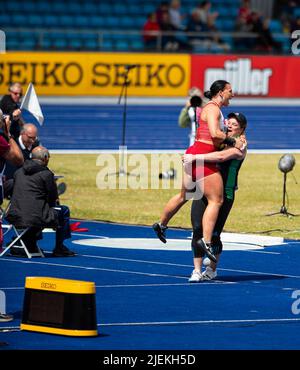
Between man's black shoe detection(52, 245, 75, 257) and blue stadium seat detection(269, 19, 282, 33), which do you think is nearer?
man's black shoe detection(52, 245, 75, 257)

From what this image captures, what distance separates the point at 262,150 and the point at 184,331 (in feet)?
56.8

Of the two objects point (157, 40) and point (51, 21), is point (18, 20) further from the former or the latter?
point (157, 40)

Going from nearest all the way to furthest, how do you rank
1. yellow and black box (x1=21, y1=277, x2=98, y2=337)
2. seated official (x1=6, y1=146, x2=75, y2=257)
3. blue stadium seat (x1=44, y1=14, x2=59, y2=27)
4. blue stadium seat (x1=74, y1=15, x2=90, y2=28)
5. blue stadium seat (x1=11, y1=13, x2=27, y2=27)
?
yellow and black box (x1=21, y1=277, x2=98, y2=337) → seated official (x1=6, y1=146, x2=75, y2=257) → blue stadium seat (x1=11, y1=13, x2=27, y2=27) → blue stadium seat (x1=44, y1=14, x2=59, y2=27) → blue stadium seat (x1=74, y1=15, x2=90, y2=28)

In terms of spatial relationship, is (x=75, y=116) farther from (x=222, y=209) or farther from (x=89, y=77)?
(x=222, y=209)

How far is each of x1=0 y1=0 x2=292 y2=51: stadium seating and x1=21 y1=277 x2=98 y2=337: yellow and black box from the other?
26253 millimetres

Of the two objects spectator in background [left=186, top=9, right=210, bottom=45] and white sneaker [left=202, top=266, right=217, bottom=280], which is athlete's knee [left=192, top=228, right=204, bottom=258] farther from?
spectator in background [left=186, top=9, right=210, bottom=45]

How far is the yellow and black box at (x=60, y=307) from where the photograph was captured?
9.59 metres

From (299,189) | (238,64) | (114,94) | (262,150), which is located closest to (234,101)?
(238,64)

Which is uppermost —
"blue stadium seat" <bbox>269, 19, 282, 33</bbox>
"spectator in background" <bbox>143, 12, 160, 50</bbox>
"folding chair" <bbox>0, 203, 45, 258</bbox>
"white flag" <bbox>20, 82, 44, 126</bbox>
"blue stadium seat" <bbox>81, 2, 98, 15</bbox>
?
"blue stadium seat" <bbox>81, 2, 98, 15</bbox>

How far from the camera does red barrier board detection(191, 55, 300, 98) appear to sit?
122ft

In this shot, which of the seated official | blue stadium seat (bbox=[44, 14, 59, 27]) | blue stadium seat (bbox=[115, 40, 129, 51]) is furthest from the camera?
blue stadium seat (bbox=[44, 14, 59, 27])

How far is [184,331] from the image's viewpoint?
390 inches

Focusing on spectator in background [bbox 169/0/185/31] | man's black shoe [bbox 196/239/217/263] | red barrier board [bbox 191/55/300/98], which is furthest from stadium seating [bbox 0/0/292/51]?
man's black shoe [bbox 196/239/217/263]

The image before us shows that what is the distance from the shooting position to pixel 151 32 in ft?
122
